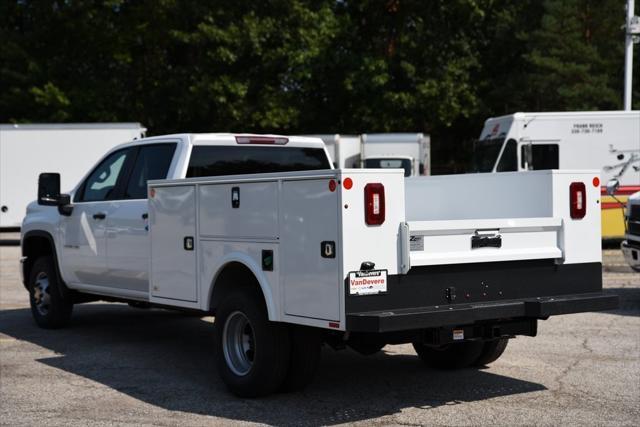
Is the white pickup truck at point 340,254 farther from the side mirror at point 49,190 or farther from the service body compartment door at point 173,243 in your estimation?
the side mirror at point 49,190

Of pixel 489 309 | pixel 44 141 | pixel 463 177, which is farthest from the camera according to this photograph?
pixel 44 141

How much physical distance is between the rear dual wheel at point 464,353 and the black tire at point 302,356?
54.2 inches

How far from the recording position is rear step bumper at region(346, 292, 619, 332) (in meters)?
6.21

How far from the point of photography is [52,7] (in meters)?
35.1

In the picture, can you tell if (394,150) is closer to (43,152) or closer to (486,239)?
(43,152)

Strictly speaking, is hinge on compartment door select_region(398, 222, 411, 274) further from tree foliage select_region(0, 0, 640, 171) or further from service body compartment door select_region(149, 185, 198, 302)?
tree foliage select_region(0, 0, 640, 171)

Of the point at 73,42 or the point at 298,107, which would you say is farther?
the point at 73,42

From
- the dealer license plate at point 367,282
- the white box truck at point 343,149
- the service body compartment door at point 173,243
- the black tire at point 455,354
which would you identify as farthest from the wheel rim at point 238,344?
the white box truck at point 343,149

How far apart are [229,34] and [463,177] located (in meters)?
24.1

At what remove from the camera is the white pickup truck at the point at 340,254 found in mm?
6363

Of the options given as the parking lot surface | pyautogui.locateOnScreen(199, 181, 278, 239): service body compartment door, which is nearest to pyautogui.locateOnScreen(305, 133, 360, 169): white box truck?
the parking lot surface

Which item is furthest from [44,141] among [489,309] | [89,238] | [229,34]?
[489,309]

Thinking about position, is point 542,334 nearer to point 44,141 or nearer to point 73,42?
point 44,141

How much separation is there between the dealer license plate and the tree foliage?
25.5m
